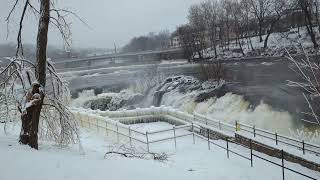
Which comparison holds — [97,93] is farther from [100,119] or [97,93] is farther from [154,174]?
[154,174]

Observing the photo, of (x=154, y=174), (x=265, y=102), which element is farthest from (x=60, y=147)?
(x=265, y=102)

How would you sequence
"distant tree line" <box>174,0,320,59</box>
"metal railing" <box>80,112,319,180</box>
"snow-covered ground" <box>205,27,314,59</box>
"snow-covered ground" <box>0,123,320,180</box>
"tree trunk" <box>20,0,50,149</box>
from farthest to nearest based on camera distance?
"distant tree line" <box>174,0,320,59</box> < "snow-covered ground" <box>205,27,314,59</box> < "metal railing" <box>80,112,319,180</box> < "tree trunk" <box>20,0,50,149</box> < "snow-covered ground" <box>0,123,320,180</box>

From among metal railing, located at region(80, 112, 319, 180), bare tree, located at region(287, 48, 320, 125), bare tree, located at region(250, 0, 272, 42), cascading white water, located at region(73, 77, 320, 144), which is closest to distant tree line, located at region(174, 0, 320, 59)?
bare tree, located at region(250, 0, 272, 42)

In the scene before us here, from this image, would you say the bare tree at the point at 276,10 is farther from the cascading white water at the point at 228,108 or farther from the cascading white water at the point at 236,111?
the cascading white water at the point at 236,111

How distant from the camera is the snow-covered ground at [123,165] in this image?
27.1ft

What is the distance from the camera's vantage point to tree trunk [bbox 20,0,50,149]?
1064 centimetres

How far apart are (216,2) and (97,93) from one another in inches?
1935

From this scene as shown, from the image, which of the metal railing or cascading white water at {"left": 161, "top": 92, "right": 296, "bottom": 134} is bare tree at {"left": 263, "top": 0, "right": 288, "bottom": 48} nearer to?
cascading white water at {"left": 161, "top": 92, "right": 296, "bottom": 134}

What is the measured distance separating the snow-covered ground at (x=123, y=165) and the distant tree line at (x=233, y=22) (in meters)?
53.4

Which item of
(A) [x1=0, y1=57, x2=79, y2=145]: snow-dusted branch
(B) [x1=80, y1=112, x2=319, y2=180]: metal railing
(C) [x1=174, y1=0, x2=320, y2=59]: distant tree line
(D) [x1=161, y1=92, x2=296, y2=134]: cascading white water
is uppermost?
(C) [x1=174, y1=0, x2=320, y2=59]: distant tree line

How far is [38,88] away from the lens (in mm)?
10648

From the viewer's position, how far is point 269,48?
6431 centimetres

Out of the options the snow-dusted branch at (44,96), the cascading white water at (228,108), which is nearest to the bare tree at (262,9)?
the cascading white water at (228,108)

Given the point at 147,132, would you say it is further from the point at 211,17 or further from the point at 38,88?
the point at 211,17
